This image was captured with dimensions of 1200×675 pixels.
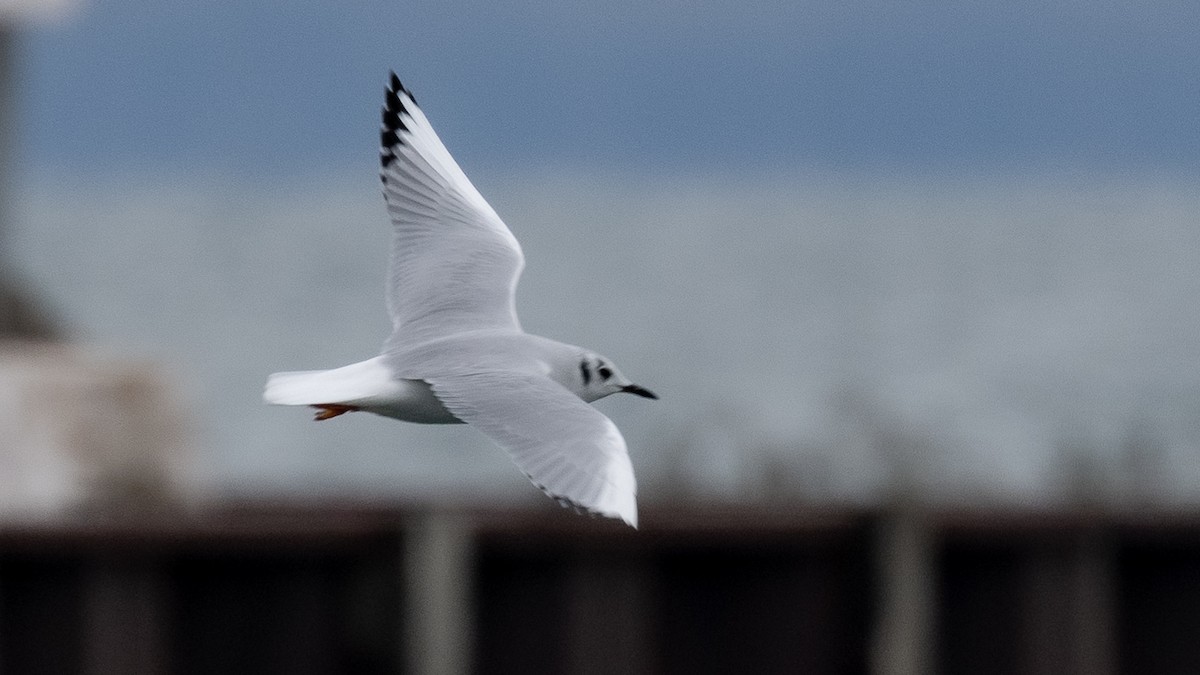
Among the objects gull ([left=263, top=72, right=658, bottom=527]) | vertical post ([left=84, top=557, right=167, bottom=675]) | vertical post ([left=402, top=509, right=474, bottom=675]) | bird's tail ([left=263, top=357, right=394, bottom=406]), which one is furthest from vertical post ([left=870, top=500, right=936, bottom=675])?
bird's tail ([left=263, top=357, right=394, bottom=406])

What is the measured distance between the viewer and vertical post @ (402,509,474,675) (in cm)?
923

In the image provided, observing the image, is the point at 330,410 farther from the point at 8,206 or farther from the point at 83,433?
the point at 8,206

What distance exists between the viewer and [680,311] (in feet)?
172

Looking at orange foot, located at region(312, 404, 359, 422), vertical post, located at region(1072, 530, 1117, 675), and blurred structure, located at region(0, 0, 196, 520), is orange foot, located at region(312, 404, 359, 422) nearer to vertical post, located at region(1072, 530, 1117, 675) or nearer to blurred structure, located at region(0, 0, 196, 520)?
blurred structure, located at region(0, 0, 196, 520)

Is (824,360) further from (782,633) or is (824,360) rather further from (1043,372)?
(782,633)

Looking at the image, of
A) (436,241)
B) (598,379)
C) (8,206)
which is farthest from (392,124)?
(8,206)

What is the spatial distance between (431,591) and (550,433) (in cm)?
429

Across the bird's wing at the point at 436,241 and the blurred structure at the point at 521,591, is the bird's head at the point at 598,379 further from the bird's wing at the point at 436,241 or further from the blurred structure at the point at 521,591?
the blurred structure at the point at 521,591

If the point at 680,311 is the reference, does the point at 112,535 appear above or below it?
below

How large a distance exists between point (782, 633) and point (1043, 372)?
34140 mm

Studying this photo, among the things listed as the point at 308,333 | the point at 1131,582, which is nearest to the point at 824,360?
the point at 308,333

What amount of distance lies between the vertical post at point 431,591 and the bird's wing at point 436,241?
2827 mm

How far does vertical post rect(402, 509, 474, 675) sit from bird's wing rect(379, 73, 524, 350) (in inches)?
111

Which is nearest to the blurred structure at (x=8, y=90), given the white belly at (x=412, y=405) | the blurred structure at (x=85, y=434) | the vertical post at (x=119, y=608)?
the blurred structure at (x=85, y=434)
